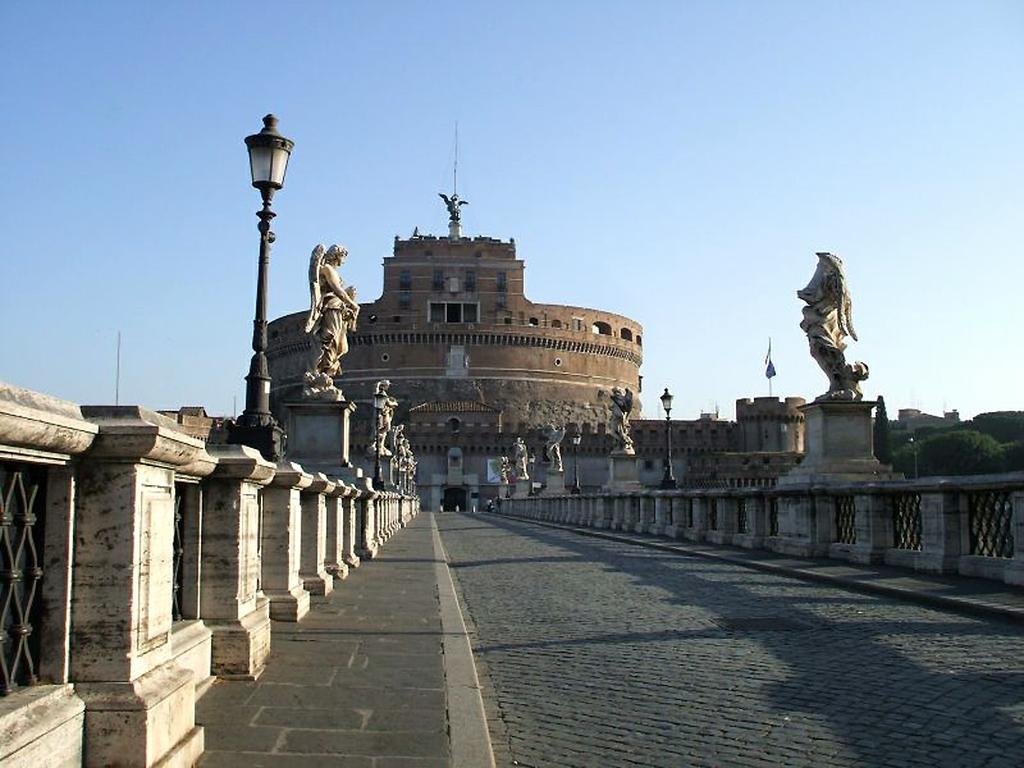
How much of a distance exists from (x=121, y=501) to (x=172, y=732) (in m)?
0.88

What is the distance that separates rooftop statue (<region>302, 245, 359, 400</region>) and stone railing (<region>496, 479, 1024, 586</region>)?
24.7 feet

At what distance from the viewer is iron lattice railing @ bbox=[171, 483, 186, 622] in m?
5.46

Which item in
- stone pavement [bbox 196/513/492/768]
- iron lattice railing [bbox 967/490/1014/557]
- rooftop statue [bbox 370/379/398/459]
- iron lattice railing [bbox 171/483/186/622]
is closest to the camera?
stone pavement [bbox 196/513/492/768]

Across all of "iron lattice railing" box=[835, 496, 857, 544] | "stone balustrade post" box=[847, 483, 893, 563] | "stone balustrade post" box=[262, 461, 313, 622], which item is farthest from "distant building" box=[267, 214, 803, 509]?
"stone balustrade post" box=[262, 461, 313, 622]

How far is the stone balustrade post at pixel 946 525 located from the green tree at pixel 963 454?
333ft

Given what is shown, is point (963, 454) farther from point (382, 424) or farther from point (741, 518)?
point (741, 518)

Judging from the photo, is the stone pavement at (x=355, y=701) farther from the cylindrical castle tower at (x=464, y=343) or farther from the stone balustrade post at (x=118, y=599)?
the cylindrical castle tower at (x=464, y=343)

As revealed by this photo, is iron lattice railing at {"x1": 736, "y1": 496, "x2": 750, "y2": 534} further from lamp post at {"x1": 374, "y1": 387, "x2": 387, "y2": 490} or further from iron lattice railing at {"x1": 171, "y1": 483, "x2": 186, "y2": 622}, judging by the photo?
iron lattice railing at {"x1": 171, "y1": 483, "x2": 186, "y2": 622}

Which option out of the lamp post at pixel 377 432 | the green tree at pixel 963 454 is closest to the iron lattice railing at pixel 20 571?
the lamp post at pixel 377 432

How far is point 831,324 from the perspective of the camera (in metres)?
17.3

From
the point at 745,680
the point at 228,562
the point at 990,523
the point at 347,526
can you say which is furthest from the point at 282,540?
the point at 990,523

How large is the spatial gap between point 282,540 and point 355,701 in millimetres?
2468

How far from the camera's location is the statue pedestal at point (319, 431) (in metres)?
19.3

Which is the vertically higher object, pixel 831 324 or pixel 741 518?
pixel 831 324
